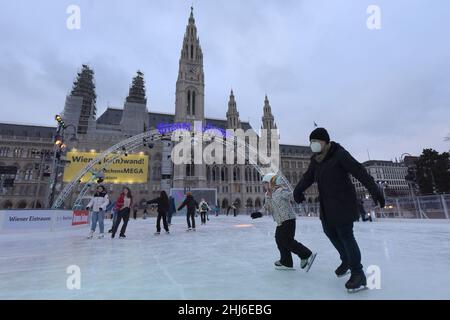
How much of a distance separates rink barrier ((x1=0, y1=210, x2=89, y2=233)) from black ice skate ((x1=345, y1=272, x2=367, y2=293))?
13.2m

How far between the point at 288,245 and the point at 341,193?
42.0 inches

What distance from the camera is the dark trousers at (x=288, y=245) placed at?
307 centimetres

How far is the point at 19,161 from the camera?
158 feet

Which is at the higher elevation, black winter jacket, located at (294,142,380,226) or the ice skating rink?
black winter jacket, located at (294,142,380,226)

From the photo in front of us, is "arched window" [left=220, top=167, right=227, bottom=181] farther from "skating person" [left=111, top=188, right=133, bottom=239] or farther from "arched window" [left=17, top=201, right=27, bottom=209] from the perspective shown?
"skating person" [left=111, top=188, right=133, bottom=239]

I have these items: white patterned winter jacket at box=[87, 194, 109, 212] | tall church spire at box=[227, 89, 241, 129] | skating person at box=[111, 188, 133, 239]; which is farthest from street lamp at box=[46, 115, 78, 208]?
tall church spire at box=[227, 89, 241, 129]

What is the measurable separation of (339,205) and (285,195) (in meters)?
0.97

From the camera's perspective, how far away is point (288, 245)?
122 inches

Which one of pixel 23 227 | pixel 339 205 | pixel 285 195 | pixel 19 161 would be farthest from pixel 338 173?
pixel 19 161

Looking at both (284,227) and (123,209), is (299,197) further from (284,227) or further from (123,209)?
(123,209)

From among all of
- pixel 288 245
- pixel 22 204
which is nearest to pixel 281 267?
pixel 288 245

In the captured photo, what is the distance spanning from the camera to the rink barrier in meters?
10.5

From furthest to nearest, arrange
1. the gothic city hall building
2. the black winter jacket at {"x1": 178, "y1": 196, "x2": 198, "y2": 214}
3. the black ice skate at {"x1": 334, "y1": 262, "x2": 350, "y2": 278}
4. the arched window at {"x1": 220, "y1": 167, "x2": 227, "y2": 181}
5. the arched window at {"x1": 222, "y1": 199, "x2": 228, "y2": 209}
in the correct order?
1. the arched window at {"x1": 220, "y1": 167, "x2": 227, "y2": 181}
2. the arched window at {"x1": 222, "y1": 199, "x2": 228, "y2": 209}
3. the gothic city hall building
4. the black winter jacket at {"x1": 178, "y1": 196, "x2": 198, "y2": 214}
5. the black ice skate at {"x1": 334, "y1": 262, "x2": 350, "y2": 278}
